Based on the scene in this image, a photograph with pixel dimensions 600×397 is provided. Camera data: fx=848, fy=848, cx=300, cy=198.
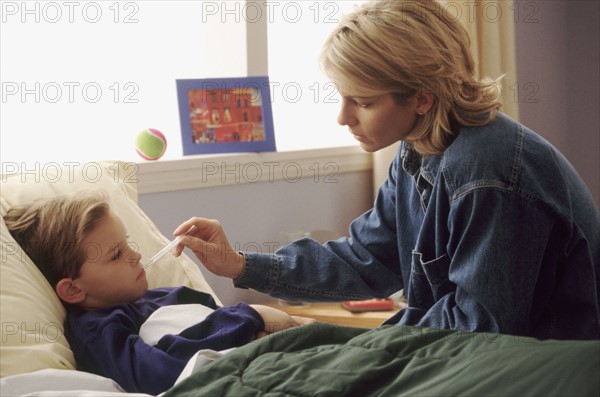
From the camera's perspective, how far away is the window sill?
8.01 feet

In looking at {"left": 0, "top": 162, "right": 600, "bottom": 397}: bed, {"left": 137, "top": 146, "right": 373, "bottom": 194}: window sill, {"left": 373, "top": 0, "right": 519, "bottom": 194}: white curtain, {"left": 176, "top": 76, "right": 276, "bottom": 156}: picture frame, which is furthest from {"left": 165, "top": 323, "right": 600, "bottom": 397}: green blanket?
{"left": 373, "top": 0, "right": 519, "bottom": 194}: white curtain

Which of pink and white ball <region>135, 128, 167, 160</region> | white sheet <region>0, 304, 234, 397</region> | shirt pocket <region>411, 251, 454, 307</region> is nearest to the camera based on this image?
white sheet <region>0, 304, 234, 397</region>

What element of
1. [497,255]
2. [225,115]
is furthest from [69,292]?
[225,115]

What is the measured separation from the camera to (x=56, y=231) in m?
1.55

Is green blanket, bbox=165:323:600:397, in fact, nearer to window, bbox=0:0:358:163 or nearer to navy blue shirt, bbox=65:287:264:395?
navy blue shirt, bbox=65:287:264:395

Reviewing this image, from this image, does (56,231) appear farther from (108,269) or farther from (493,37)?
(493,37)

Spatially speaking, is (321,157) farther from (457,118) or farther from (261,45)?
(457,118)

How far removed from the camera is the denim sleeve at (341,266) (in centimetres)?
175

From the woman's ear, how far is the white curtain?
1.62 m

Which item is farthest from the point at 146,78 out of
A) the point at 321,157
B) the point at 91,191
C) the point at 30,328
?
the point at 30,328

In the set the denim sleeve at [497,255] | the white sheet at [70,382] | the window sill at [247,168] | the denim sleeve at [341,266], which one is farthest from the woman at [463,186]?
the window sill at [247,168]

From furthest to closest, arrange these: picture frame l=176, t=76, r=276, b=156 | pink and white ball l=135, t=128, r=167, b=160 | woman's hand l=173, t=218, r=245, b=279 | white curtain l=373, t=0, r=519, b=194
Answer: white curtain l=373, t=0, r=519, b=194 < picture frame l=176, t=76, r=276, b=156 < pink and white ball l=135, t=128, r=167, b=160 < woman's hand l=173, t=218, r=245, b=279

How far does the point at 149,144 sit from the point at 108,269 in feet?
2.97

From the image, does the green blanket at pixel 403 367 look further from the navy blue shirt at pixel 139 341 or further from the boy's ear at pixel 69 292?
the boy's ear at pixel 69 292
